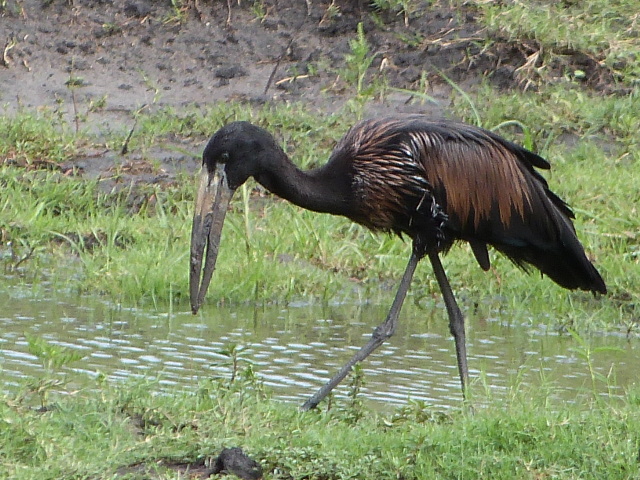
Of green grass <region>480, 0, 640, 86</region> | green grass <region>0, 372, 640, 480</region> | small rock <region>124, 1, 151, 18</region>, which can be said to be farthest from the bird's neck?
small rock <region>124, 1, 151, 18</region>

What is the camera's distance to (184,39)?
10.9m

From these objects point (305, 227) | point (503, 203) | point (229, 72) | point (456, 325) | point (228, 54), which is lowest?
point (456, 325)

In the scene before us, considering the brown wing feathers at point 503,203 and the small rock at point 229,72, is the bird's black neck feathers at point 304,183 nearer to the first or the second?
the brown wing feathers at point 503,203

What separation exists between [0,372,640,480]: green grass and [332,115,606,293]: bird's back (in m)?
1.43

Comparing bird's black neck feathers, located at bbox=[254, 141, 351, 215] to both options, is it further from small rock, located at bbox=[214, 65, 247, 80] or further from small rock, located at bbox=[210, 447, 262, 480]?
small rock, located at bbox=[214, 65, 247, 80]

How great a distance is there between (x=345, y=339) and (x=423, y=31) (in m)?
4.51

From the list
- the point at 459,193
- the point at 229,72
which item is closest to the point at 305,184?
the point at 459,193

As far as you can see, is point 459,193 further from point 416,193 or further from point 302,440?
point 302,440

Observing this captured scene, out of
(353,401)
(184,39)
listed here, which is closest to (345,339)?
(353,401)

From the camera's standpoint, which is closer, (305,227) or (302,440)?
(302,440)

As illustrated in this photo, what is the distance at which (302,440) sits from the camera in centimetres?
436

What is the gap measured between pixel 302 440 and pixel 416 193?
6.50 ft

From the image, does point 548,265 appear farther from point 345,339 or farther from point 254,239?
point 254,239

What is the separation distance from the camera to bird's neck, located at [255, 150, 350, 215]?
584 cm
